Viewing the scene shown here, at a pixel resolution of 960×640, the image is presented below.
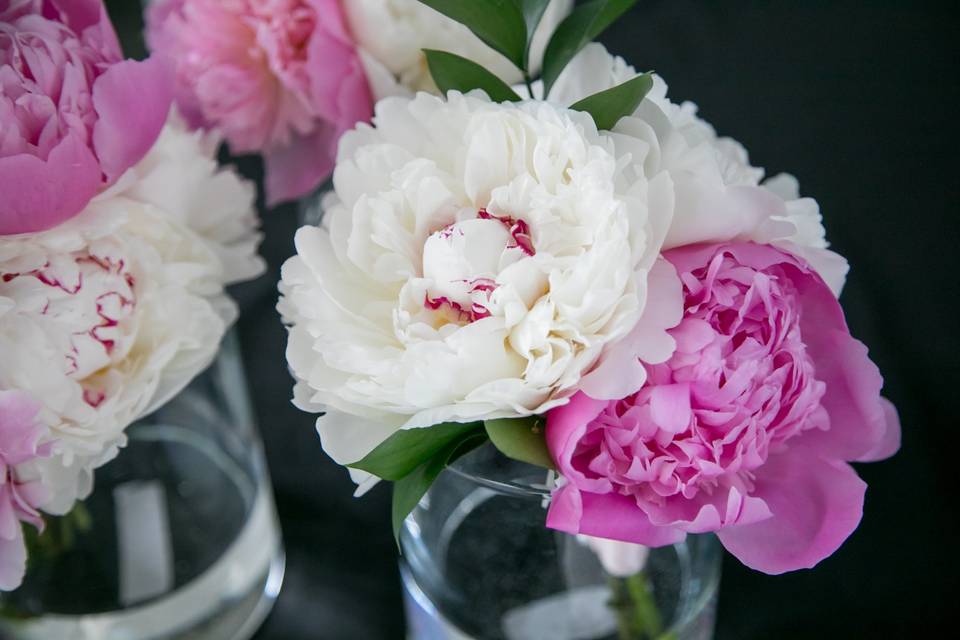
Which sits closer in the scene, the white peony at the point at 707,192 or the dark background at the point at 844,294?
the white peony at the point at 707,192

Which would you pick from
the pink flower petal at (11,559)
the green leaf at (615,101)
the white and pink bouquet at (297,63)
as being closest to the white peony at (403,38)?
the white and pink bouquet at (297,63)

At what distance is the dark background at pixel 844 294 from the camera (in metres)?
0.54

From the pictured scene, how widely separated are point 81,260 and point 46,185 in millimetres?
40

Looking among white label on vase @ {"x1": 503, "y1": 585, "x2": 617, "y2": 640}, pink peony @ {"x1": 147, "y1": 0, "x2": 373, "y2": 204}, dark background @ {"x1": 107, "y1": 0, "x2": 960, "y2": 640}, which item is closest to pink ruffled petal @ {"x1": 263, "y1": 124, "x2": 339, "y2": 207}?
pink peony @ {"x1": 147, "y1": 0, "x2": 373, "y2": 204}

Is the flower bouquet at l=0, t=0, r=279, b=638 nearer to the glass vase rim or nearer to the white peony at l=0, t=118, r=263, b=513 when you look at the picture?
the white peony at l=0, t=118, r=263, b=513

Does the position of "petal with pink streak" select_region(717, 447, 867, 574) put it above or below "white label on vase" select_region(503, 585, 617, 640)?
above

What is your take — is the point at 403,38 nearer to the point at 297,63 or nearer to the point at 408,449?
the point at 297,63

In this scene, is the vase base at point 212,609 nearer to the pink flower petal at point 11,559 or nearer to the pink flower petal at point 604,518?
the pink flower petal at point 11,559

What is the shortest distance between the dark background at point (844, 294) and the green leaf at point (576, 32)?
0.87 feet

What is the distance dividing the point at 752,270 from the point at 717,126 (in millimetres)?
466

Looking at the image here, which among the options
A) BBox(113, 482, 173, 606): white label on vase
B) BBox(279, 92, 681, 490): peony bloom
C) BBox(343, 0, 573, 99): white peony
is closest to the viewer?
BBox(279, 92, 681, 490): peony bloom

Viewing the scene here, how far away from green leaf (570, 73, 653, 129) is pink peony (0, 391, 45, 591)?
195 millimetres

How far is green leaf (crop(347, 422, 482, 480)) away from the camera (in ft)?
1.01

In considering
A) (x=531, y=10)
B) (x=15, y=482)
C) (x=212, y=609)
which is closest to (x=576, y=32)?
(x=531, y=10)
